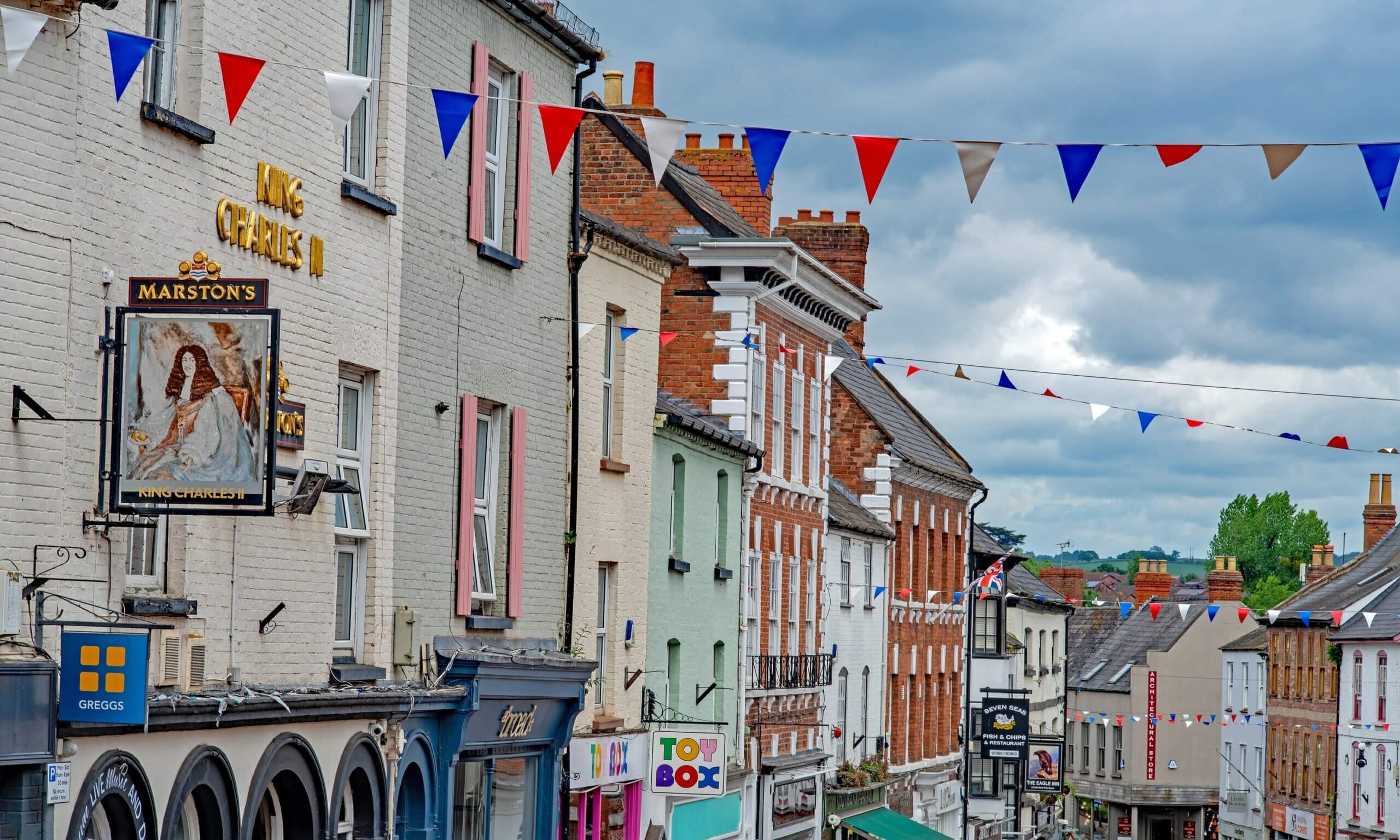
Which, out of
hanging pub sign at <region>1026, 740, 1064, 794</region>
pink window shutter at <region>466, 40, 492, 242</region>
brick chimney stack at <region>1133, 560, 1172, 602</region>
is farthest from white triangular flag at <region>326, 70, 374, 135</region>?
brick chimney stack at <region>1133, 560, 1172, 602</region>

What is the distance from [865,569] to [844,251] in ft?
28.0

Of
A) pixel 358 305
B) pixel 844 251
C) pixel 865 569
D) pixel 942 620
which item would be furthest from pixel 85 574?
pixel 942 620

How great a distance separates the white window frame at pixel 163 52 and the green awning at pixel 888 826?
25659 millimetres

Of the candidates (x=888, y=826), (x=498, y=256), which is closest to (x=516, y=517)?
(x=498, y=256)

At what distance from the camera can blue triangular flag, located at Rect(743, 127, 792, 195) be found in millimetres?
12820

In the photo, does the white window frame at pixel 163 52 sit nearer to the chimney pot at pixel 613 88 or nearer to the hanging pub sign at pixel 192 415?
the hanging pub sign at pixel 192 415

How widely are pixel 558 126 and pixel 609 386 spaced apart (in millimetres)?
9372

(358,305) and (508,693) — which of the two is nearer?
(358,305)

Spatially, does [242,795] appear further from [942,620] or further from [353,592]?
[942,620]

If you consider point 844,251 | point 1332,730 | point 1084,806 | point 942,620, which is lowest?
point 1084,806

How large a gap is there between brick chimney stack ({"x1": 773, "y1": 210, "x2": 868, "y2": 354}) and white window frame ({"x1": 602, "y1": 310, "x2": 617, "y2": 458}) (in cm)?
2079

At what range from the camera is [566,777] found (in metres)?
20.6

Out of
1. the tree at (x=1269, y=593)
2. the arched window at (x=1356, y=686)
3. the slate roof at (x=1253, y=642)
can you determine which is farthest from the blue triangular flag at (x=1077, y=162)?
the tree at (x=1269, y=593)

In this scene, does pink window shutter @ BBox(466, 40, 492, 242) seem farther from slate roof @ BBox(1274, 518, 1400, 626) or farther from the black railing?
slate roof @ BBox(1274, 518, 1400, 626)
